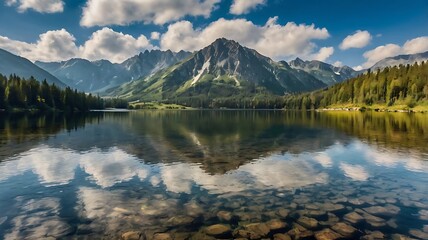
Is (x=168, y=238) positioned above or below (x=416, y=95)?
below

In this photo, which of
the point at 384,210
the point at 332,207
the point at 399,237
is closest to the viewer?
the point at 399,237

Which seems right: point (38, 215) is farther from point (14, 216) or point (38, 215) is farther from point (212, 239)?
point (212, 239)

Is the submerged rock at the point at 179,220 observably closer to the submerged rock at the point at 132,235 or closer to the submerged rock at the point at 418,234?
the submerged rock at the point at 132,235

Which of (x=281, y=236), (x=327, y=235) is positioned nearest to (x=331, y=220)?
(x=327, y=235)

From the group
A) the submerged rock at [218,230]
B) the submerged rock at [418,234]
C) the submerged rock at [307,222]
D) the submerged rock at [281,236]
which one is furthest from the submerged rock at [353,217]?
the submerged rock at [218,230]

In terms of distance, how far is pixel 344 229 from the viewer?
19.2 m

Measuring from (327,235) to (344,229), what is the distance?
165cm

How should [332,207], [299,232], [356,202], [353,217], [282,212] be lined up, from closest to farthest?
[299,232]
[353,217]
[282,212]
[332,207]
[356,202]

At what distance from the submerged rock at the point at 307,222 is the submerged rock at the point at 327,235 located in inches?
36.4

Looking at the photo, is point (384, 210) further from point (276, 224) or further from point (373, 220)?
point (276, 224)

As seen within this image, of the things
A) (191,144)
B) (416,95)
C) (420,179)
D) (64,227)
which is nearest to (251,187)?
(64,227)

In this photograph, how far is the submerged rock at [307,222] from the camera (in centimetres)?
1992

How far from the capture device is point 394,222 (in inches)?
810

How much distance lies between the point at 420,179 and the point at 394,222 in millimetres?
15361
